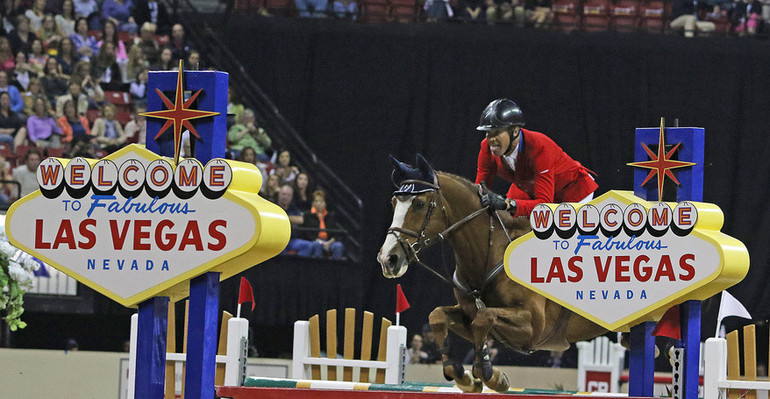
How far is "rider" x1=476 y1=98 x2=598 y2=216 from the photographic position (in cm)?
560

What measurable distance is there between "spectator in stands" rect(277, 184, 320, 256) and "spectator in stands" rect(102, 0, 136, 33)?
324cm

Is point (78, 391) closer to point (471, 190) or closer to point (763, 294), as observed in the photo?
point (471, 190)

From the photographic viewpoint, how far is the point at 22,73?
13.2 m

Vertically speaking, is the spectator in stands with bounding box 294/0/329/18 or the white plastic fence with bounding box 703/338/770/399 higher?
the spectator in stands with bounding box 294/0/329/18

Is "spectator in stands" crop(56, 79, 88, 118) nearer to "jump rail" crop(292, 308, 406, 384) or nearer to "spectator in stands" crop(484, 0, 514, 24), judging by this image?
"spectator in stands" crop(484, 0, 514, 24)

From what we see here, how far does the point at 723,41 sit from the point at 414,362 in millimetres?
5534

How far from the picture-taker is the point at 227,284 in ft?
41.0

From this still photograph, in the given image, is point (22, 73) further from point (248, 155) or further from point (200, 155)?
point (200, 155)

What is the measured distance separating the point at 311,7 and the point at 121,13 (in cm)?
244

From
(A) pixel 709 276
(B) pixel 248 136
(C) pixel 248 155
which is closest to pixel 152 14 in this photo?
(B) pixel 248 136

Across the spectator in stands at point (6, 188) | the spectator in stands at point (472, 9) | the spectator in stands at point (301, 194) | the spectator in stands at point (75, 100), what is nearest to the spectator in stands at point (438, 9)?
the spectator in stands at point (472, 9)

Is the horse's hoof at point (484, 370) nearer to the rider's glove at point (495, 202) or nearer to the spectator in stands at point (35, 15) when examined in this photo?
the rider's glove at point (495, 202)

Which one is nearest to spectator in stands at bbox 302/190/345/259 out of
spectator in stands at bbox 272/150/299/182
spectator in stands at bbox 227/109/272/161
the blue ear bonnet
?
spectator in stands at bbox 272/150/299/182

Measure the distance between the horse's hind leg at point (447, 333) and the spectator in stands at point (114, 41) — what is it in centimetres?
889
